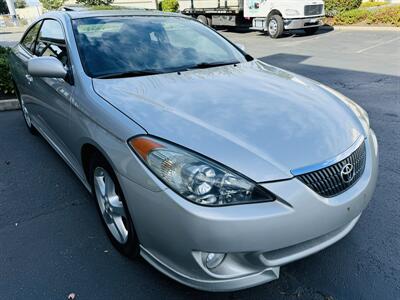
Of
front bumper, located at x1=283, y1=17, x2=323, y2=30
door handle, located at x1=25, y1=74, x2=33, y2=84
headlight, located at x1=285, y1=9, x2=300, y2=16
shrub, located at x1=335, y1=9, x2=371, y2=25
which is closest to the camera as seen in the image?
door handle, located at x1=25, y1=74, x2=33, y2=84

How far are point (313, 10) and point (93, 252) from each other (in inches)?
538

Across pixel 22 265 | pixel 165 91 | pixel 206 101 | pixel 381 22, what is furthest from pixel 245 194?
pixel 381 22

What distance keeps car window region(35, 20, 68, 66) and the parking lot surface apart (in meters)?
1.17

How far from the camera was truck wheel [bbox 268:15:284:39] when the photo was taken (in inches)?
551

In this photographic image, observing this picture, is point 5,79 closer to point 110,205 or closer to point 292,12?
point 110,205

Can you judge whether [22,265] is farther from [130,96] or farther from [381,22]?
[381,22]

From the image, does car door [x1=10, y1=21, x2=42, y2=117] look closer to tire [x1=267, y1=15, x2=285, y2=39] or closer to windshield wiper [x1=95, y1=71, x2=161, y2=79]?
windshield wiper [x1=95, y1=71, x2=161, y2=79]

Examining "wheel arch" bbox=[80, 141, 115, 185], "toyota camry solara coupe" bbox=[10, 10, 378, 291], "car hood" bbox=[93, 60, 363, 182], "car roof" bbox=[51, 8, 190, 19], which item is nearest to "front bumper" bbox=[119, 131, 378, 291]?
"toyota camry solara coupe" bbox=[10, 10, 378, 291]

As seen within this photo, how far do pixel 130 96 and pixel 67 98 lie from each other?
689mm

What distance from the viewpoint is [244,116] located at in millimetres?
2156

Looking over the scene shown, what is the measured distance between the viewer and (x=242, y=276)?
184 centimetres

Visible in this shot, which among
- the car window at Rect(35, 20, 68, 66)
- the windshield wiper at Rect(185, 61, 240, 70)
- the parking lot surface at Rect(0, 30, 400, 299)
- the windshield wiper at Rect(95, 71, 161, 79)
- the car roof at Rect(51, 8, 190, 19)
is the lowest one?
the parking lot surface at Rect(0, 30, 400, 299)

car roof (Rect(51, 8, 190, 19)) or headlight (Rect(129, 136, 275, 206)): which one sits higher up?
car roof (Rect(51, 8, 190, 19))

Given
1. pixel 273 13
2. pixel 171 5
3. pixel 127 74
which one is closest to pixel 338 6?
pixel 273 13
